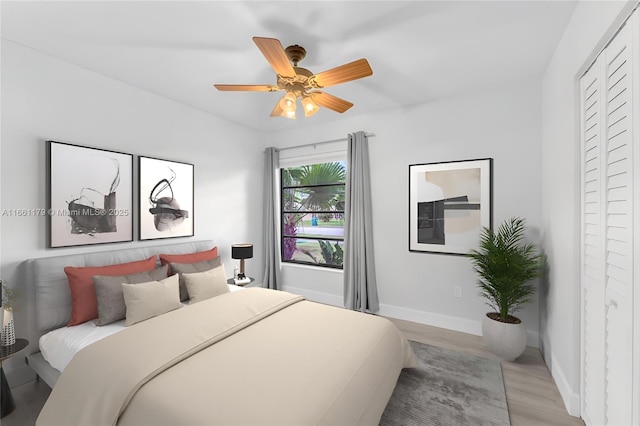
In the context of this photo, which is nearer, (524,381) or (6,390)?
(6,390)

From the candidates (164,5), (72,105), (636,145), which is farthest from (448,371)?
(72,105)

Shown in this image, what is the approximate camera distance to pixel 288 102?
225 cm

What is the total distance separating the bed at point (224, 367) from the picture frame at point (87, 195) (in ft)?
0.99

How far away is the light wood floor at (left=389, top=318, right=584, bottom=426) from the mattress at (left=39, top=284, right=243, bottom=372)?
278 cm

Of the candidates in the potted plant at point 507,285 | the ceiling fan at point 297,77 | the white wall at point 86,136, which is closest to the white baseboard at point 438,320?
the potted plant at point 507,285

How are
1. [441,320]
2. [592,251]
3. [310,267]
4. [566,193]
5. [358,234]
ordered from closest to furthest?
1. [592,251]
2. [566,193]
3. [441,320]
4. [358,234]
5. [310,267]

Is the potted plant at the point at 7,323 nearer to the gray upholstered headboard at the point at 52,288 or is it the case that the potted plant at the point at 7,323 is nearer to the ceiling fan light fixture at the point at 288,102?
the gray upholstered headboard at the point at 52,288

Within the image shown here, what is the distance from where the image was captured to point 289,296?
104 inches

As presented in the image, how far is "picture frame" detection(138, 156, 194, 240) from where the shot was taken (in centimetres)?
296

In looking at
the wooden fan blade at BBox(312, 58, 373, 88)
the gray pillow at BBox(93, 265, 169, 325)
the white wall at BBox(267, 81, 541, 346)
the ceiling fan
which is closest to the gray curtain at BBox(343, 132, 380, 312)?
the white wall at BBox(267, 81, 541, 346)

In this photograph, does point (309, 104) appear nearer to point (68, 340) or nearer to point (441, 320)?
point (68, 340)

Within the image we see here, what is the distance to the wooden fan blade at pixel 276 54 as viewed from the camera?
1.61 metres

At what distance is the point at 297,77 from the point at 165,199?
2.09m

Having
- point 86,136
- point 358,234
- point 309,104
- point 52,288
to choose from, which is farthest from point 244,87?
point 358,234
